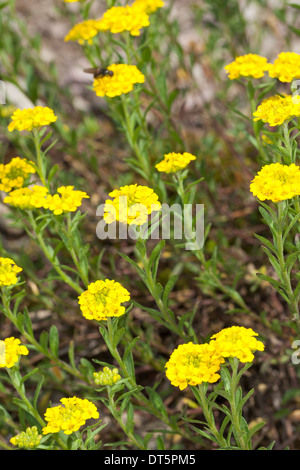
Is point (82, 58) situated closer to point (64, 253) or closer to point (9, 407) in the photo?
point (64, 253)

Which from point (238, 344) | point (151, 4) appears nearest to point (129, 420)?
point (238, 344)

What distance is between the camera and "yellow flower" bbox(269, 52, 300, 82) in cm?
208

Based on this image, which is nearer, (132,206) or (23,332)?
(132,206)

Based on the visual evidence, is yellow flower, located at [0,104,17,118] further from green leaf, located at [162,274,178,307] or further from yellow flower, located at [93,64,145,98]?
green leaf, located at [162,274,178,307]

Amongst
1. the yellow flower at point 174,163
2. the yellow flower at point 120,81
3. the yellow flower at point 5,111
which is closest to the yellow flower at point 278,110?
the yellow flower at point 174,163

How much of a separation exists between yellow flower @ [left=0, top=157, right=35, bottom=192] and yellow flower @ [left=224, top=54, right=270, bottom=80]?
883 millimetres

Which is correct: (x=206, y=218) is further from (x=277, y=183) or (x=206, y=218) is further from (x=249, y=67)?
(x=277, y=183)

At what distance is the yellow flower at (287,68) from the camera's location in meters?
2.08

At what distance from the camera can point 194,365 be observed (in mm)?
1711

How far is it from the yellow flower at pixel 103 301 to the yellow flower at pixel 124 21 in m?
1.09

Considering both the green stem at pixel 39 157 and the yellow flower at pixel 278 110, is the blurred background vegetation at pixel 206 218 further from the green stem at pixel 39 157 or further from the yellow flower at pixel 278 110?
the yellow flower at pixel 278 110

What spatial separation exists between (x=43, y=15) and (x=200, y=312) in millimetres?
3216

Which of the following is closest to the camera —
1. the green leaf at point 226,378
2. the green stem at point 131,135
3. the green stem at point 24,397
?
the green leaf at point 226,378

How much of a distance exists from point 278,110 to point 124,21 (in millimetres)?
782
